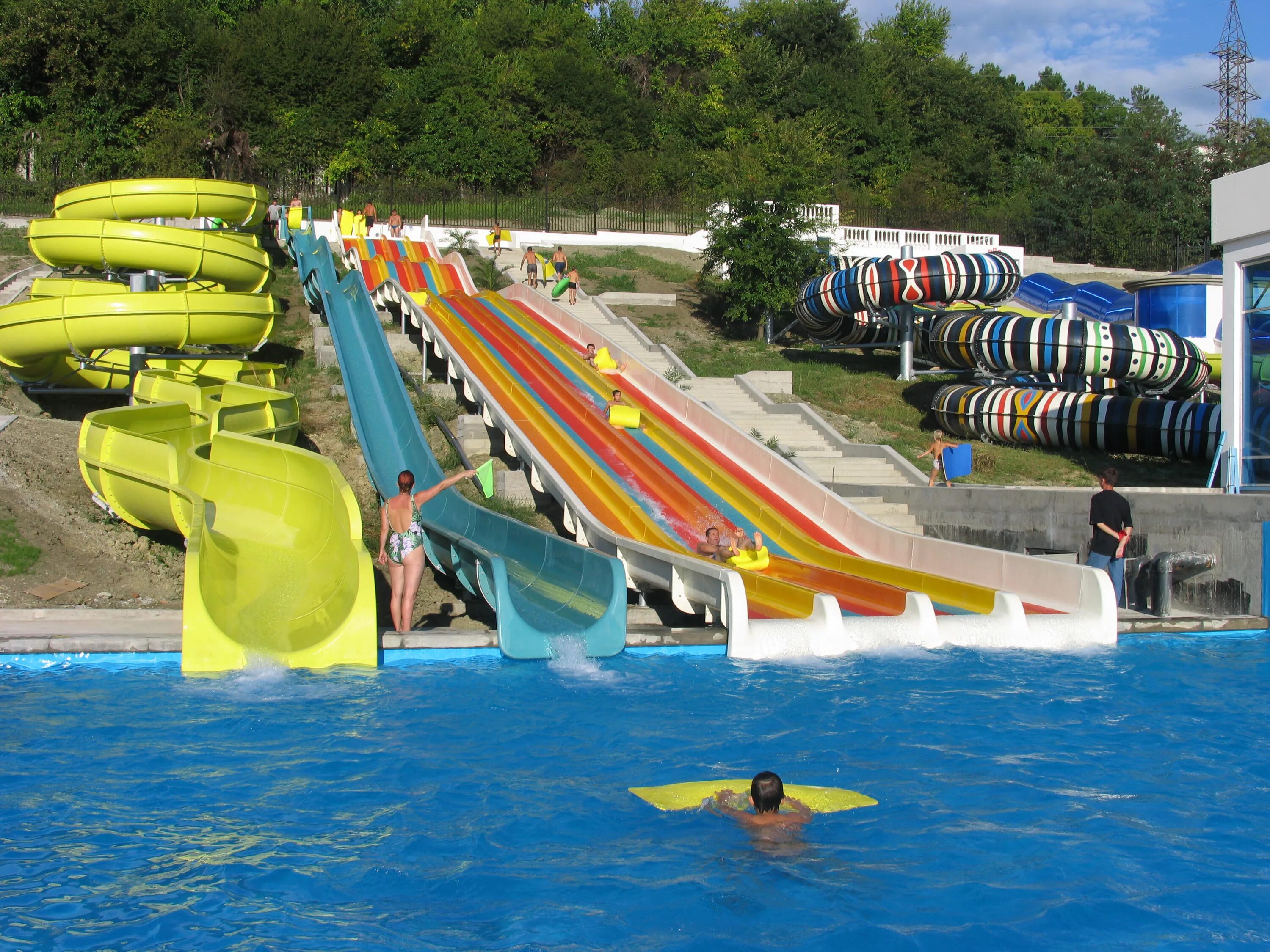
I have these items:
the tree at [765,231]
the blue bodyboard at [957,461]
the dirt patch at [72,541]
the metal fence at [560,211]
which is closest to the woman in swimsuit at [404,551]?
the dirt patch at [72,541]

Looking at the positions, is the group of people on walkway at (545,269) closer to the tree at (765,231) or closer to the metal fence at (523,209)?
the tree at (765,231)

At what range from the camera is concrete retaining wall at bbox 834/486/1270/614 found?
1113cm

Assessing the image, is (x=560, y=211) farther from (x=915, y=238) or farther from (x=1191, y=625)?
(x=1191, y=625)

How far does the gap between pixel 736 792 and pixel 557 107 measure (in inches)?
1943

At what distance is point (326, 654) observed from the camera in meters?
8.66

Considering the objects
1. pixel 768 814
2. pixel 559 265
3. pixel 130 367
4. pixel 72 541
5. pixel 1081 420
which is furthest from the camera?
pixel 559 265

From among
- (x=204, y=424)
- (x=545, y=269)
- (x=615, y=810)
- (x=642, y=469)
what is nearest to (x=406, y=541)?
(x=615, y=810)

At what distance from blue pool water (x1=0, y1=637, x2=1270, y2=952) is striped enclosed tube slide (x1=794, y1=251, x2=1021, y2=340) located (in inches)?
592

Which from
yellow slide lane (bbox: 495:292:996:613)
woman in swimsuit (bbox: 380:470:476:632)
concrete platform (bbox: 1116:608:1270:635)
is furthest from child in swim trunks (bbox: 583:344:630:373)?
concrete platform (bbox: 1116:608:1270:635)

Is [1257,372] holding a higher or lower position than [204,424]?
higher

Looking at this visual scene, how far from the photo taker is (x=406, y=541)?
9.66 m

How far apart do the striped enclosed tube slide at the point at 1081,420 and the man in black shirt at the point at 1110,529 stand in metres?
5.83

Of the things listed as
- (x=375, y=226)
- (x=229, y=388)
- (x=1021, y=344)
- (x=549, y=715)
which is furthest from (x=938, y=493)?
(x=375, y=226)

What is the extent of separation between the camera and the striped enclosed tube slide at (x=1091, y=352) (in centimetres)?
1880
